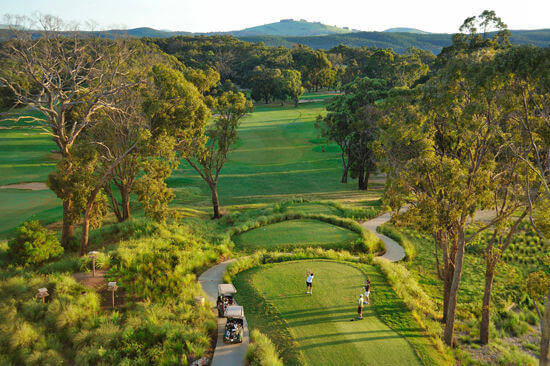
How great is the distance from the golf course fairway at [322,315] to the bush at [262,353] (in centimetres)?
73

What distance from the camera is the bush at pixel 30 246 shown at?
2072 cm

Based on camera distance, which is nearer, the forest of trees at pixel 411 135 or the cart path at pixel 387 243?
the forest of trees at pixel 411 135

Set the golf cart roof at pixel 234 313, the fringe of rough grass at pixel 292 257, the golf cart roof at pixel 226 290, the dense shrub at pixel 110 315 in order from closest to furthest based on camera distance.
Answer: the dense shrub at pixel 110 315
the golf cart roof at pixel 234 313
the golf cart roof at pixel 226 290
the fringe of rough grass at pixel 292 257

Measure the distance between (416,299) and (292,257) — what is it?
25.9 ft

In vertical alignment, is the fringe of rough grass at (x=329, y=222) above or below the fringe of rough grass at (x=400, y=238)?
above

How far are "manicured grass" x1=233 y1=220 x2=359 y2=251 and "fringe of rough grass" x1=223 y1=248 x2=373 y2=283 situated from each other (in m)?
1.68

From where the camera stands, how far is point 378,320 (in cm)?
1725

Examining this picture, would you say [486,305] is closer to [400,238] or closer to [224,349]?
[224,349]

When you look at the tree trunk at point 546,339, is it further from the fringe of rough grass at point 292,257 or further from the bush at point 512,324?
the fringe of rough grass at point 292,257

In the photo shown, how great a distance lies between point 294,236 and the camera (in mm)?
28828

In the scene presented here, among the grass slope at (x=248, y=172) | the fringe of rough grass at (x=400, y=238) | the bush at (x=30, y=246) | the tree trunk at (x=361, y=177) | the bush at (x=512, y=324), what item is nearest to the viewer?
the bush at (x=512, y=324)

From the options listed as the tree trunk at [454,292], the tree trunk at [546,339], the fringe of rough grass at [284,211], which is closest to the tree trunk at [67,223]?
the fringe of rough grass at [284,211]

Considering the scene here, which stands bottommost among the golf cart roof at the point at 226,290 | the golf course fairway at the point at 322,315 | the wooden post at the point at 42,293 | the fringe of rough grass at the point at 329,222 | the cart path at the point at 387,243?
the cart path at the point at 387,243

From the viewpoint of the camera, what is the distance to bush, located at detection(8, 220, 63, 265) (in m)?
20.7
